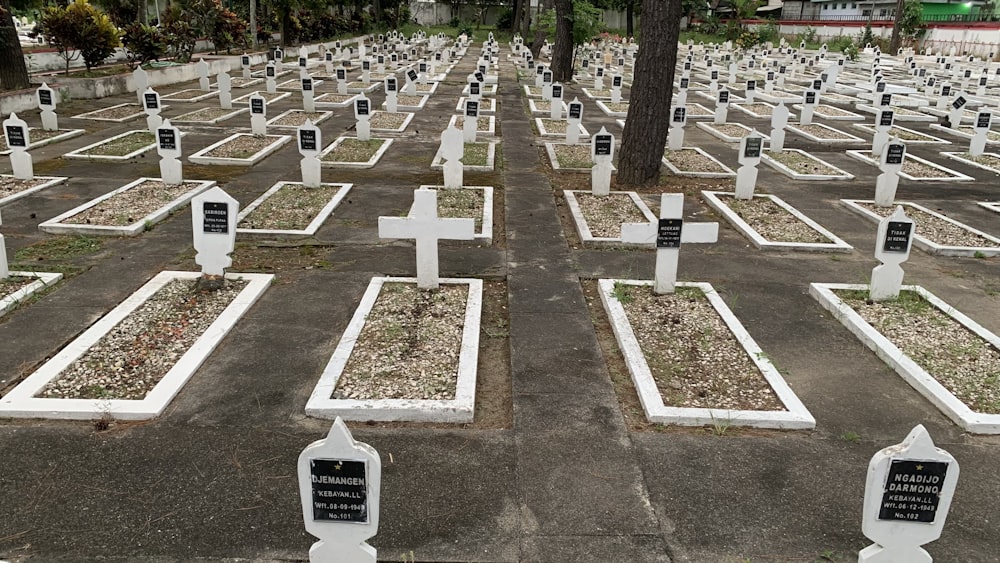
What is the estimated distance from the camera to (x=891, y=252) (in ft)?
21.7

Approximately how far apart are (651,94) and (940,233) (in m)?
4.48

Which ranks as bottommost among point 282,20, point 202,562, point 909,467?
point 202,562

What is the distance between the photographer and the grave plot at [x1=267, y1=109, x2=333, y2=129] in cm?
1608

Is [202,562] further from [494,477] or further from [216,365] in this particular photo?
[216,365]

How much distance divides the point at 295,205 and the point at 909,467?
830 cm

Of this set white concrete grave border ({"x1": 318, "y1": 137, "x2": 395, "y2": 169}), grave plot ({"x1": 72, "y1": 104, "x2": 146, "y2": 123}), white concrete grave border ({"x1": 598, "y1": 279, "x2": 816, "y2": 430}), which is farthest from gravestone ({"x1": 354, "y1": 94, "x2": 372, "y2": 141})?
white concrete grave border ({"x1": 598, "y1": 279, "x2": 816, "y2": 430})

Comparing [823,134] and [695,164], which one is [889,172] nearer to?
[695,164]

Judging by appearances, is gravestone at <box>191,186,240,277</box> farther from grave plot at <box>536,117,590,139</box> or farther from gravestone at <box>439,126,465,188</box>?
grave plot at <box>536,117,590,139</box>

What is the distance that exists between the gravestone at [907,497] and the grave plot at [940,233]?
261 inches

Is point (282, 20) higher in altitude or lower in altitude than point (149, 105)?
higher

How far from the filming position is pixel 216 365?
5.36m

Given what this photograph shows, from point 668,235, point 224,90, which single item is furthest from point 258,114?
point 668,235

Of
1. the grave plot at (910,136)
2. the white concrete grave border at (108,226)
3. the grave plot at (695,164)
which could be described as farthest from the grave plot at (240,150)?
the grave plot at (910,136)

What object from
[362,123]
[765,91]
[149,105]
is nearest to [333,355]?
[362,123]
